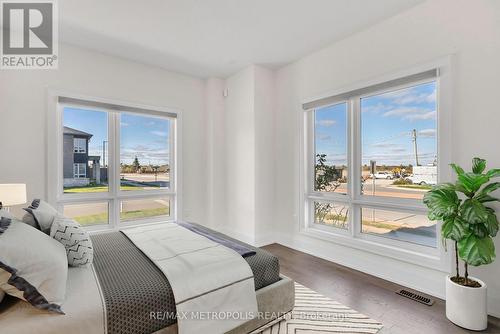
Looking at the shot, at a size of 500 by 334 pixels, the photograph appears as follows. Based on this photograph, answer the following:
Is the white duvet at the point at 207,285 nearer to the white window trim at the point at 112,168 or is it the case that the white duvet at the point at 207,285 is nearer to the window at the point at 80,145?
the white window trim at the point at 112,168

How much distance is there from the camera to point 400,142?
2850 mm

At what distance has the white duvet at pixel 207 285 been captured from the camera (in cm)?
153

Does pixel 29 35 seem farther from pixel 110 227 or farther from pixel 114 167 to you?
pixel 110 227

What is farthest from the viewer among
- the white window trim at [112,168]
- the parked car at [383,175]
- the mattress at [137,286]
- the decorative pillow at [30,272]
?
the white window trim at [112,168]

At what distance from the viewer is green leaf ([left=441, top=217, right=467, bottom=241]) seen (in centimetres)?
191

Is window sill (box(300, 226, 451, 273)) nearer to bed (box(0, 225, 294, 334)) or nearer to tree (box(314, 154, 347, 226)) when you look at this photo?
tree (box(314, 154, 347, 226))

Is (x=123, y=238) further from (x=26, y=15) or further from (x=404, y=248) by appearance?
(x=404, y=248)

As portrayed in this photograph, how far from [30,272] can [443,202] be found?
2.77 metres

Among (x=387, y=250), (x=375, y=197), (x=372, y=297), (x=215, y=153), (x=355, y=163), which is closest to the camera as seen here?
(x=372, y=297)

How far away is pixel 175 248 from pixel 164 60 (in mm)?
2914

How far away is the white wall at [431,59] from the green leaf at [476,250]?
376 mm

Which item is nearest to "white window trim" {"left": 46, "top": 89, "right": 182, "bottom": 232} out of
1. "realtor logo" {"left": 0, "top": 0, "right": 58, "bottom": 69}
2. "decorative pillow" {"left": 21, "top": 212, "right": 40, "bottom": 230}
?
"realtor logo" {"left": 0, "top": 0, "right": 58, "bottom": 69}

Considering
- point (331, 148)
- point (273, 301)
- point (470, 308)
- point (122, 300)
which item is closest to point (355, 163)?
point (331, 148)

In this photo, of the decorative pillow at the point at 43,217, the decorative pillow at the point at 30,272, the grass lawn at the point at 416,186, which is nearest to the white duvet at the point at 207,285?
the decorative pillow at the point at 30,272
